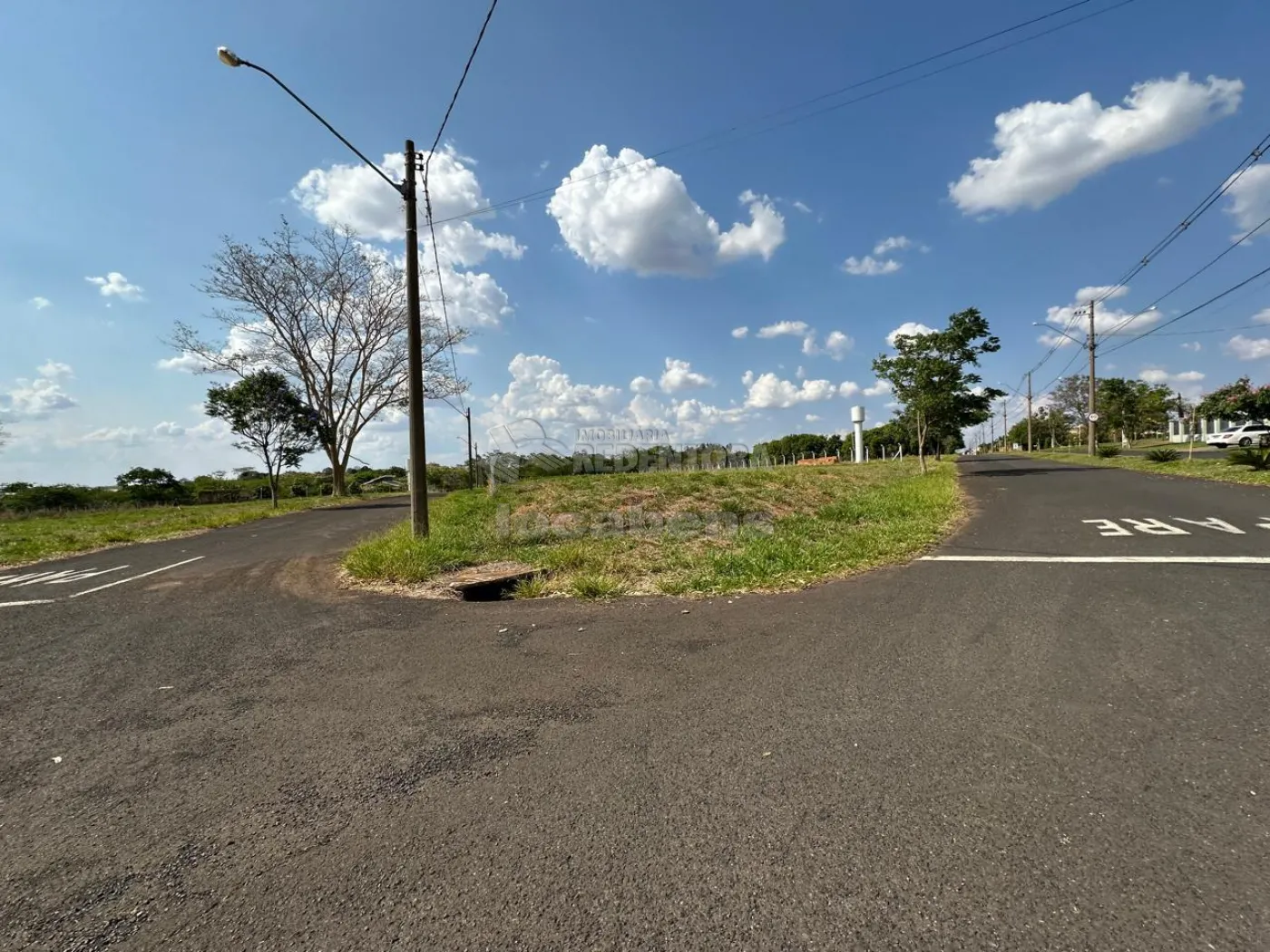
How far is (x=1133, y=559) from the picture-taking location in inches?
222

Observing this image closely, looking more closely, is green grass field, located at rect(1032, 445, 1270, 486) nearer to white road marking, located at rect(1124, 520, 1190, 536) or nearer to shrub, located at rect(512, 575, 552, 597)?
white road marking, located at rect(1124, 520, 1190, 536)

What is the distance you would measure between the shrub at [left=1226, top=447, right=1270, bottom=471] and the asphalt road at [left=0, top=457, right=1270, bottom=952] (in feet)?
55.1

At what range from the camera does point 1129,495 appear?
37.1 feet

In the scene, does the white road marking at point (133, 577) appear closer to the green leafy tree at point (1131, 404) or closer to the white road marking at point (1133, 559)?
the white road marking at point (1133, 559)

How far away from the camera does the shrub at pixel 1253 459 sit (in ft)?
49.0

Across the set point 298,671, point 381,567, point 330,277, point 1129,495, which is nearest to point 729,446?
point 1129,495

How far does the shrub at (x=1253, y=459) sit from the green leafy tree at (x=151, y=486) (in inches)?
1753

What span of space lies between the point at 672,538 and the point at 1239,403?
19.0 m

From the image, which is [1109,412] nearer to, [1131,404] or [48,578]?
[1131,404]

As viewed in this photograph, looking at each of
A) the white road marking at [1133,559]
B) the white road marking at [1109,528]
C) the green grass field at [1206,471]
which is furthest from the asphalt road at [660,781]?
the green grass field at [1206,471]

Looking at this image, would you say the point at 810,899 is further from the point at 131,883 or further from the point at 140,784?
the point at 140,784

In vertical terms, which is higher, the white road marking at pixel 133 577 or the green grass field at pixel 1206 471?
the green grass field at pixel 1206 471

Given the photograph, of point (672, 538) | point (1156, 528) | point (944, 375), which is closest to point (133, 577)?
point (672, 538)

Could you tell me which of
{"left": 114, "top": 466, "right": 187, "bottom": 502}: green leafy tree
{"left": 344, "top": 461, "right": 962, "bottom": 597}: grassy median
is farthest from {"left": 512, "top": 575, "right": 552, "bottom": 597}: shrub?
{"left": 114, "top": 466, "right": 187, "bottom": 502}: green leafy tree
